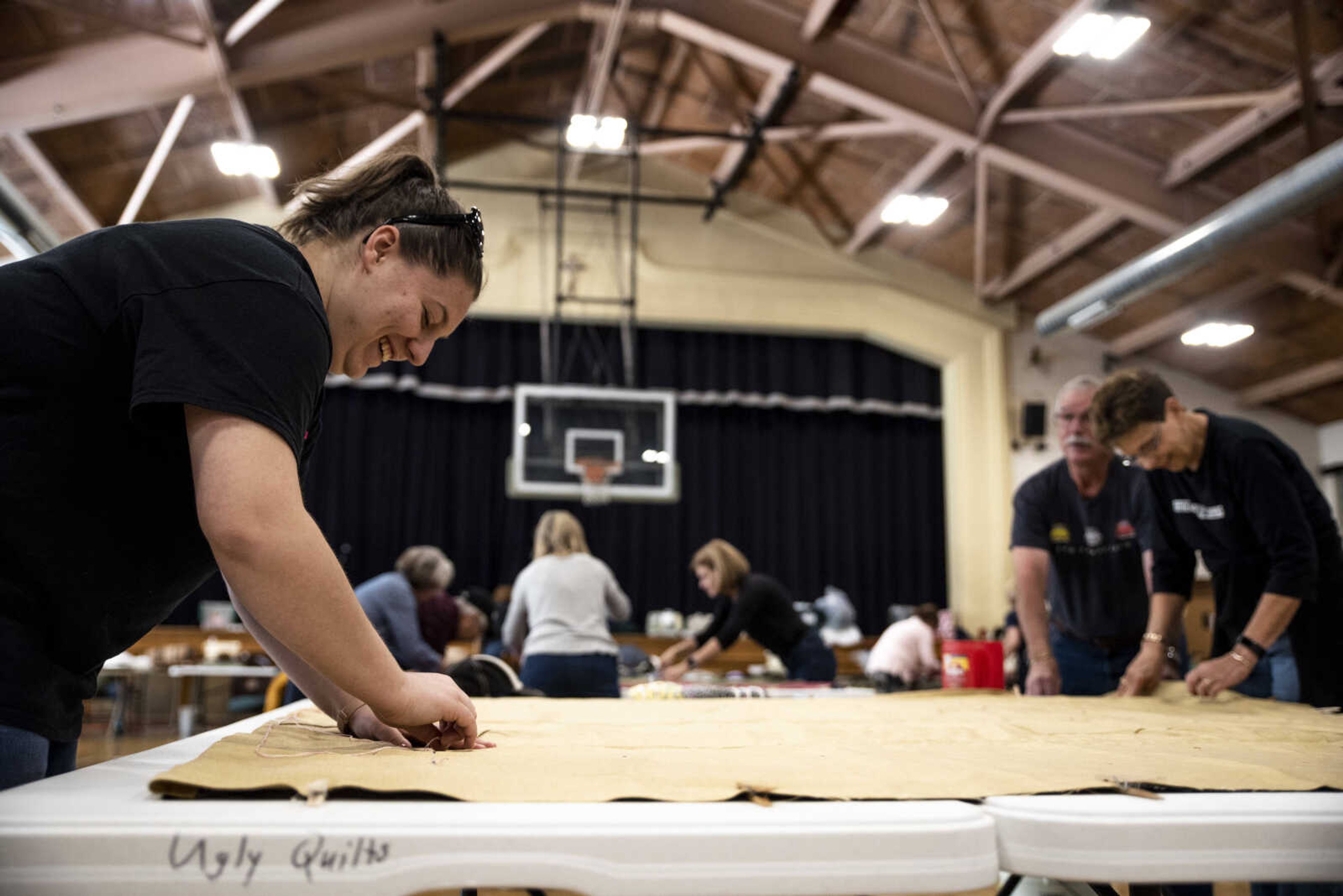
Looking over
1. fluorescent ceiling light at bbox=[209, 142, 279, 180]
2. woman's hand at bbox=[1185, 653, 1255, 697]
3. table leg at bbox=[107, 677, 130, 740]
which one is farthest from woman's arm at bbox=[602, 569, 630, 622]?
table leg at bbox=[107, 677, 130, 740]

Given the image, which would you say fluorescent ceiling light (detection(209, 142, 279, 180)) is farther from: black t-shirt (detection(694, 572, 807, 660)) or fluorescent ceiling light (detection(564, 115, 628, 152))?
black t-shirt (detection(694, 572, 807, 660))

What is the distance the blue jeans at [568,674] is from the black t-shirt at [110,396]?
266 cm

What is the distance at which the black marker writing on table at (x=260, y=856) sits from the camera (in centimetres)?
59

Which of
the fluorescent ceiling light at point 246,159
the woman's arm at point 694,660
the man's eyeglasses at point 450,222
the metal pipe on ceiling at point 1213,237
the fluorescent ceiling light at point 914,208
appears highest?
the fluorescent ceiling light at point 914,208

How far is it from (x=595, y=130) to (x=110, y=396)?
5436 millimetres

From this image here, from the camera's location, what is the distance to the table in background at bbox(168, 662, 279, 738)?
5.42 metres

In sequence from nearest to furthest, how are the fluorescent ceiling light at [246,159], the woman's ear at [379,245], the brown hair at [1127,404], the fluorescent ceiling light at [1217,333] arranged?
1. the woman's ear at [379,245]
2. the brown hair at [1127,404]
3. the fluorescent ceiling light at [246,159]
4. the fluorescent ceiling light at [1217,333]

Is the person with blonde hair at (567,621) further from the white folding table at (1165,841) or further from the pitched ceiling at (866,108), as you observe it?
the pitched ceiling at (866,108)

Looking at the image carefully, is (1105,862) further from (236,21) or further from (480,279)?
(236,21)

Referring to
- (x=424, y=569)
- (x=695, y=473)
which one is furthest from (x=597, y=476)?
(x=424, y=569)

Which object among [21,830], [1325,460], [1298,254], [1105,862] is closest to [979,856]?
[1105,862]

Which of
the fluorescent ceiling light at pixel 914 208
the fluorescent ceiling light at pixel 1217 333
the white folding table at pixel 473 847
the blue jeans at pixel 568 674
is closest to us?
the white folding table at pixel 473 847

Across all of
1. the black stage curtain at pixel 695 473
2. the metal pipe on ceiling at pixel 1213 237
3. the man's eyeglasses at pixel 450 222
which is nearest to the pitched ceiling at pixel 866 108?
the metal pipe on ceiling at pixel 1213 237

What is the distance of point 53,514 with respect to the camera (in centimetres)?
78
